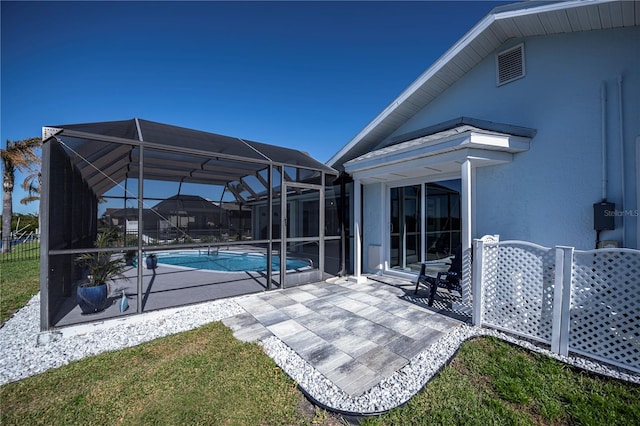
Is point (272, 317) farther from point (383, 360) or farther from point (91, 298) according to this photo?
point (91, 298)

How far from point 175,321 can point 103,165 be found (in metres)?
5.91

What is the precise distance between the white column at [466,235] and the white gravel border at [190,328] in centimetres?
78

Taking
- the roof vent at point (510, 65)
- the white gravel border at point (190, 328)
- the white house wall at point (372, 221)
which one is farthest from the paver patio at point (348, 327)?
the roof vent at point (510, 65)

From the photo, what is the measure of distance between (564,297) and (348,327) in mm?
3163

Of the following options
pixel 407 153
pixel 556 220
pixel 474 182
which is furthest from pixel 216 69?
pixel 556 220

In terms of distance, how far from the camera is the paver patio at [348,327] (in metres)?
3.26

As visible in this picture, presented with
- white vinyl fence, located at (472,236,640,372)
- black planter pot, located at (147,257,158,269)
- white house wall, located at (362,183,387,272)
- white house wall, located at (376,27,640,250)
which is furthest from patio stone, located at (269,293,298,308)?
black planter pot, located at (147,257,158,269)

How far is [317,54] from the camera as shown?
10570 millimetres

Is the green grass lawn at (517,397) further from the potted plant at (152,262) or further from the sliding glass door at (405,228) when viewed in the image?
the potted plant at (152,262)

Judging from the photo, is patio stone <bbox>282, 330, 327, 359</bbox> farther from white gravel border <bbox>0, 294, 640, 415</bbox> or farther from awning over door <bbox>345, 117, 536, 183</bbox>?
awning over door <bbox>345, 117, 536, 183</bbox>

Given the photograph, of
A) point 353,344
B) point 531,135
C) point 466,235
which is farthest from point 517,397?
point 531,135

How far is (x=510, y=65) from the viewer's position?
19.2 feet

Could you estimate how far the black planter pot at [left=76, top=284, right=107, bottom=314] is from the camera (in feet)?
15.2

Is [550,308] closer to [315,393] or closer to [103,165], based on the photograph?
[315,393]
